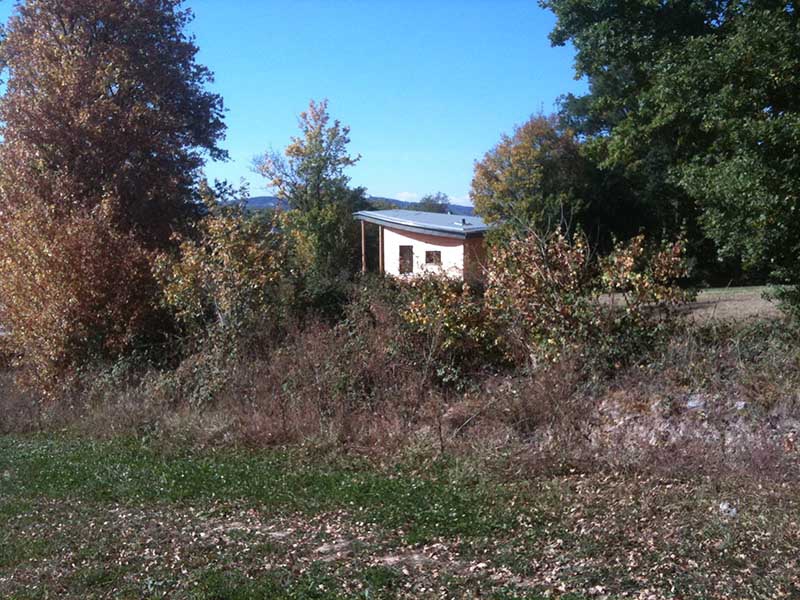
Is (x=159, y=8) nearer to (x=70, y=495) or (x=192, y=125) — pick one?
(x=192, y=125)

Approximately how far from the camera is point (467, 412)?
30.6ft

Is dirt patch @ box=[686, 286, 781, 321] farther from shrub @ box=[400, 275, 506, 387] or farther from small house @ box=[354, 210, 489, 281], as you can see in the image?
small house @ box=[354, 210, 489, 281]

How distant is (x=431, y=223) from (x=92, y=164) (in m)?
16.7

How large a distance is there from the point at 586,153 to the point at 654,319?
1135 cm

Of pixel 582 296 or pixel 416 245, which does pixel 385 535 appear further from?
pixel 416 245

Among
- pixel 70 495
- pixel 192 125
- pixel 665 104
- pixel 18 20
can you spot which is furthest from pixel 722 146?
pixel 18 20

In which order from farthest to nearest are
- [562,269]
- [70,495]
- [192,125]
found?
[192,125] → [562,269] → [70,495]

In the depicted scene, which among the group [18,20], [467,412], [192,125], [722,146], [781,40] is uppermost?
[18,20]

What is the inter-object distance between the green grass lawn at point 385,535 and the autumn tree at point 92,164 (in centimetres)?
508

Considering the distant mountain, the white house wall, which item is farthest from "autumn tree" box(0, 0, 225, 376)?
the distant mountain

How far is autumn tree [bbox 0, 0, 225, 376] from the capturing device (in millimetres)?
13172

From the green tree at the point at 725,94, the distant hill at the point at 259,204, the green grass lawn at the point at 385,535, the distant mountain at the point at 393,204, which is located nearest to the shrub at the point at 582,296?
the green tree at the point at 725,94

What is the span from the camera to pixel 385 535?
6.32 m

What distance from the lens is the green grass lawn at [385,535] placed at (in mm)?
5273
